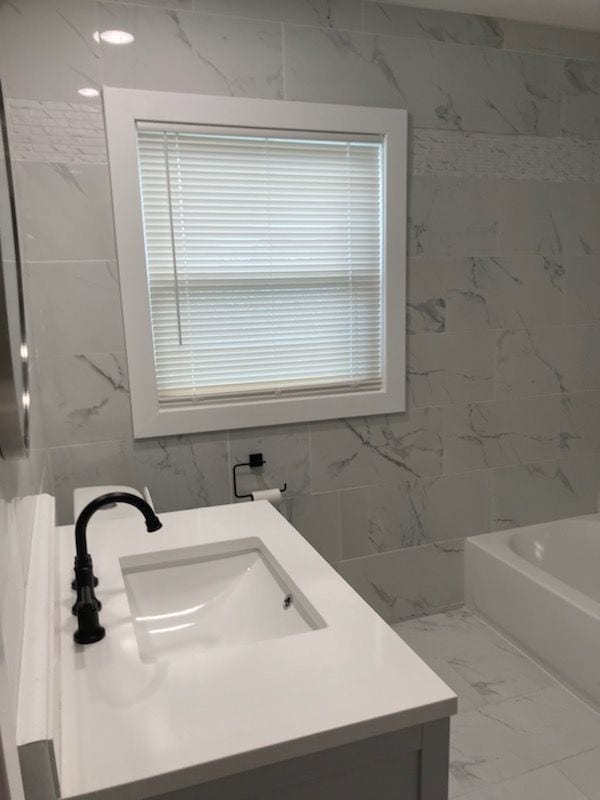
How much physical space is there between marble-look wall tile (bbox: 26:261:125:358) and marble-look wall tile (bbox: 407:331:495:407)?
1.22 metres

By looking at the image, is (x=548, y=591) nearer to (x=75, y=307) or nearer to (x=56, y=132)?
(x=75, y=307)

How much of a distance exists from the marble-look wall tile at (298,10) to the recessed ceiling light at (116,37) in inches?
10.3

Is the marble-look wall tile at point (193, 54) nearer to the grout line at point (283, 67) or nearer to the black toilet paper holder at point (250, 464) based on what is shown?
the grout line at point (283, 67)

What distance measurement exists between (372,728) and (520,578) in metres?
1.76

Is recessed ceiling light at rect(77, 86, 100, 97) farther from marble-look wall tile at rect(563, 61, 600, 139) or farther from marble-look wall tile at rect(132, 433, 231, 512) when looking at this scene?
marble-look wall tile at rect(563, 61, 600, 139)

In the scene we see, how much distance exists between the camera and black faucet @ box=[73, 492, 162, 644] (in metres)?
1.09

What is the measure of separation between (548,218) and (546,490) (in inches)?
50.8

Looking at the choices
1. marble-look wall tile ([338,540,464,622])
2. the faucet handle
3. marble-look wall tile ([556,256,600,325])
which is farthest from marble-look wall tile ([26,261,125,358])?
marble-look wall tile ([556,256,600,325])

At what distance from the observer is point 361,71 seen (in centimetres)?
220

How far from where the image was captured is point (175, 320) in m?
2.14

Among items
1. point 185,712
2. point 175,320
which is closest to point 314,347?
point 175,320

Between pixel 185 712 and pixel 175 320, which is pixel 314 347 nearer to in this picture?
pixel 175 320

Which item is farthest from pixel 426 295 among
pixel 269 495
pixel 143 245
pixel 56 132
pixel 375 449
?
pixel 56 132

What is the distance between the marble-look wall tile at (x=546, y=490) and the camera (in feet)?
9.04
